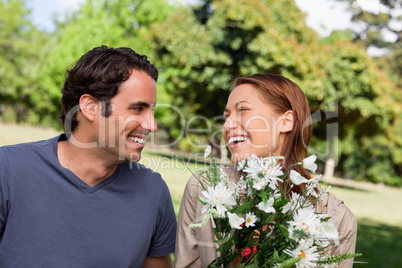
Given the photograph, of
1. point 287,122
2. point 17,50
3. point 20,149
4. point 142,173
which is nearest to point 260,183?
point 287,122

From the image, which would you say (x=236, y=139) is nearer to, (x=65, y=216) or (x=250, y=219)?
(x=250, y=219)

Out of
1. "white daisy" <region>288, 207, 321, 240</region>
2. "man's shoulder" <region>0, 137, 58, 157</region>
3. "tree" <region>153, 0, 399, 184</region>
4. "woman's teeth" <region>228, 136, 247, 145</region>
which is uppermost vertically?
"tree" <region>153, 0, 399, 184</region>

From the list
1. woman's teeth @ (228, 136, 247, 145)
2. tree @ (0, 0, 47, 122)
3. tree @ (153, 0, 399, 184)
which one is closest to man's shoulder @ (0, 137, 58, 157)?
woman's teeth @ (228, 136, 247, 145)

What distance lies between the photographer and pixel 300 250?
162 centimetres

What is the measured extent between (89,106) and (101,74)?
0.22 meters

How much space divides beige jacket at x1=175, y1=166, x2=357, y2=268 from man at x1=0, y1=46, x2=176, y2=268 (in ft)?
0.92

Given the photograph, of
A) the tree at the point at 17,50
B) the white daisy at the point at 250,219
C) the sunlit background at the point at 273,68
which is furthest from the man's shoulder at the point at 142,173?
the tree at the point at 17,50

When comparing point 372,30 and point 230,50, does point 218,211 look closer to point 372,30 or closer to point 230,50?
point 230,50

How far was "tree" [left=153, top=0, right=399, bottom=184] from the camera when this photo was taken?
1775 cm

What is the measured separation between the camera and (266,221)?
1.73 m

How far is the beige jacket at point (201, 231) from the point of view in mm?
2220

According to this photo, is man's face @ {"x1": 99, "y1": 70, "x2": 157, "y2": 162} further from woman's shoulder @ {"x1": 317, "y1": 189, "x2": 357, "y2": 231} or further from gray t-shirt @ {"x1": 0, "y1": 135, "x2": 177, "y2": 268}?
woman's shoulder @ {"x1": 317, "y1": 189, "x2": 357, "y2": 231}

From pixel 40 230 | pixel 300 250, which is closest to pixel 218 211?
pixel 300 250

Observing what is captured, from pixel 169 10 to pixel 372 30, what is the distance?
1669 cm
